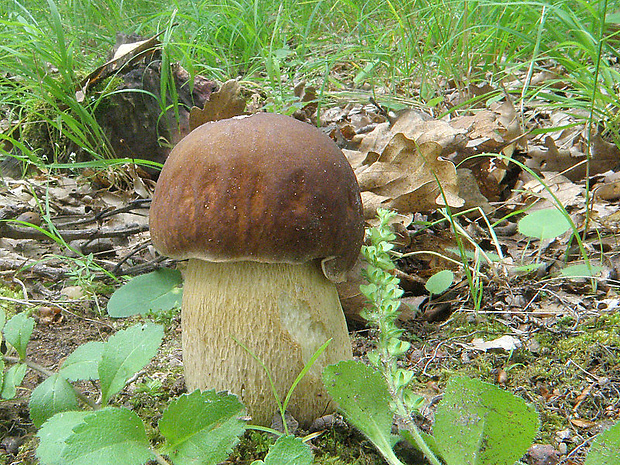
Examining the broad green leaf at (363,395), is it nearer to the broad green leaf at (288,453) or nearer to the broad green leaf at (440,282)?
the broad green leaf at (288,453)

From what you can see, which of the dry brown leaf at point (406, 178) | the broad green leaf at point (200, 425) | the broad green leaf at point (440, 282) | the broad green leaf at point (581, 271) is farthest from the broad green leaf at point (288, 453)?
the broad green leaf at point (581, 271)

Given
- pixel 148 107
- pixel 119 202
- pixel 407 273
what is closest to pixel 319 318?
pixel 407 273

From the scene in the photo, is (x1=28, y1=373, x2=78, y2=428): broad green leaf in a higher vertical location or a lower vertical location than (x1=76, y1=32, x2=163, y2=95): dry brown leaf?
lower

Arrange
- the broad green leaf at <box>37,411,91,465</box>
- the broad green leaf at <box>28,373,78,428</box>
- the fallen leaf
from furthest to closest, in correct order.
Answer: the fallen leaf
the broad green leaf at <box>28,373,78,428</box>
the broad green leaf at <box>37,411,91,465</box>

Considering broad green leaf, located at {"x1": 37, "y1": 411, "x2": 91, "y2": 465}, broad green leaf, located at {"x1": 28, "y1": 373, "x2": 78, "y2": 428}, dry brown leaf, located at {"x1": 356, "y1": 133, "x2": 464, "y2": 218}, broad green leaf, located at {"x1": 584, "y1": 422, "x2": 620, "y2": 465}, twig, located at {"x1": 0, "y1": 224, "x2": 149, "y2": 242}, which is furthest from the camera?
twig, located at {"x1": 0, "y1": 224, "x2": 149, "y2": 242}

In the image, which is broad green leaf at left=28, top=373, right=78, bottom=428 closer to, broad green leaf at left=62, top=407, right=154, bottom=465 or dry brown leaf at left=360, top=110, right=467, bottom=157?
broad green leaf at left=62, top=407, right=154, bottom=465

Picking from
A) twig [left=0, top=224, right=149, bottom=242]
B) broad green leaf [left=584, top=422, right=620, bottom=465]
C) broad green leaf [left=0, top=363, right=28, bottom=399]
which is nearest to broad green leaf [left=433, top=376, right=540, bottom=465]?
broad green leaf [left=584, top=422, right=620, bottom=465]

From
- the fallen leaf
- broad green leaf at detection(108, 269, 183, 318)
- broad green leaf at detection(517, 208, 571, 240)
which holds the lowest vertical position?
the fallen leaf

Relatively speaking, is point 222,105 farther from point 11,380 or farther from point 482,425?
point 482,425
